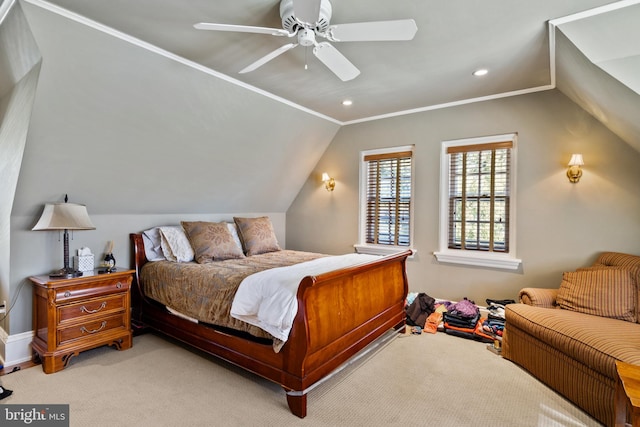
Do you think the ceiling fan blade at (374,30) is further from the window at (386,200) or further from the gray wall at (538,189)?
the window at (386,200)

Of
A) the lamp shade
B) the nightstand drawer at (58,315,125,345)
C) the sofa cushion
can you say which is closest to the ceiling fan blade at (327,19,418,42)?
the sofa cushion

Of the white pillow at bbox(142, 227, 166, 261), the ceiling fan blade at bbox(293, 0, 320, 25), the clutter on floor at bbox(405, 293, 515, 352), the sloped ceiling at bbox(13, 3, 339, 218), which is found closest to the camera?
the ceiling fan blade at bbox(293, 0, 320, 25)

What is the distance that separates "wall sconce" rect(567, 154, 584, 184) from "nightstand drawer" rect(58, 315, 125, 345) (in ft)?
15.2

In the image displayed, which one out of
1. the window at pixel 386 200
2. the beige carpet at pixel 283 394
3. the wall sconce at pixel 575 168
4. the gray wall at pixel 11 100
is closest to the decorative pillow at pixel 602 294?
the beige carpet at pixel 283 394

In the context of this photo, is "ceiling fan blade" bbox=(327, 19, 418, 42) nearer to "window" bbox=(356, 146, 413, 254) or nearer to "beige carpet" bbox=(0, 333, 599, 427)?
"beige carpet" bbox=(0, 333, 599, 427)

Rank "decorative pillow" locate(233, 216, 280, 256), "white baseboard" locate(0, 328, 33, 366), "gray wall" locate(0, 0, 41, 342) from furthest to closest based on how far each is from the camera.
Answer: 1. "decorative pillow" locate(233, 216, 280, 256)
2. "white baseboard" locate(0, 328, 33, 366)
3. "gray wall" locate(0, 0, 41, 342)

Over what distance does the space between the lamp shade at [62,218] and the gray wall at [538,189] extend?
11.6 ft

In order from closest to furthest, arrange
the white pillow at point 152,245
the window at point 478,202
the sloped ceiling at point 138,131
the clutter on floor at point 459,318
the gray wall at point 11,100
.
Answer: the gray wall at point 11,100 < the sloped ceiling at point 138,131 < the clutter on floor at point 459,318 < the white pillow at point 152,245 < the window at point 478,202

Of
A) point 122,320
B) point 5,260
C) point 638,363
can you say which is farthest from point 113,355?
point 638,363

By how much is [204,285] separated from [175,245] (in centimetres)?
103

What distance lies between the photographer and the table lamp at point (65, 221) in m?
2.68

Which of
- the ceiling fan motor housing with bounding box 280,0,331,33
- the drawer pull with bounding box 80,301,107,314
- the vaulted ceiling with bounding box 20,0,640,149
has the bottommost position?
the drawer pull with bounding box 80,301,107,314

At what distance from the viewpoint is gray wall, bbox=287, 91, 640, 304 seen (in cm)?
321

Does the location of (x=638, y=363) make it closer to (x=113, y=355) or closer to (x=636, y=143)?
(x=636, y=143)
